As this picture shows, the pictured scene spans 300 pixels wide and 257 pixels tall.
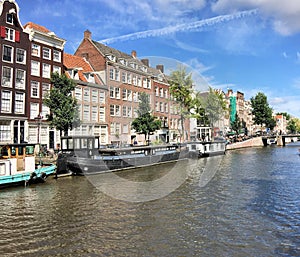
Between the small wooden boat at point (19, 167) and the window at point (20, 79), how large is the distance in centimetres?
1476

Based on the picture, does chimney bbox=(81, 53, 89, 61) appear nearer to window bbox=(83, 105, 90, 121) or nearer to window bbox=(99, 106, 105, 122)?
window bbox=(99, 106, 105, 122)

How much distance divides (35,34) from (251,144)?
6673 cm

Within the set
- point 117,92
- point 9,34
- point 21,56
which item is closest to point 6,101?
point 21,56

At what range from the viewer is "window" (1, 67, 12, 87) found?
35916 mm

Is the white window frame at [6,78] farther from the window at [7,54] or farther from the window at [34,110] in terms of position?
the window at [34,110]

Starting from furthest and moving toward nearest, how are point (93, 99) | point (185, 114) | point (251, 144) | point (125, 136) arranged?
1. point (251, 144)
2. point (185, 114)
3. point (125, 136)
4. point (93, 99)

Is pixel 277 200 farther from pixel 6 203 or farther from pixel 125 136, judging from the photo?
pixel 125 136

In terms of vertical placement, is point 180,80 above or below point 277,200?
above

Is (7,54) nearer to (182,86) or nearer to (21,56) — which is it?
(21,56)

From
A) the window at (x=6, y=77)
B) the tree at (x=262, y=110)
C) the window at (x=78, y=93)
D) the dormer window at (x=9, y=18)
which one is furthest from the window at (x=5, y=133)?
the tree at (x=262, y=110)

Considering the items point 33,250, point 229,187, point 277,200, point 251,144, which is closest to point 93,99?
point 229,187

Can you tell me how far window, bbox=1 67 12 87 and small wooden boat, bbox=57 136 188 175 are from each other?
11.9m

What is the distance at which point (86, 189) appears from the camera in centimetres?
2241

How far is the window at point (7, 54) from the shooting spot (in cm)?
3591
